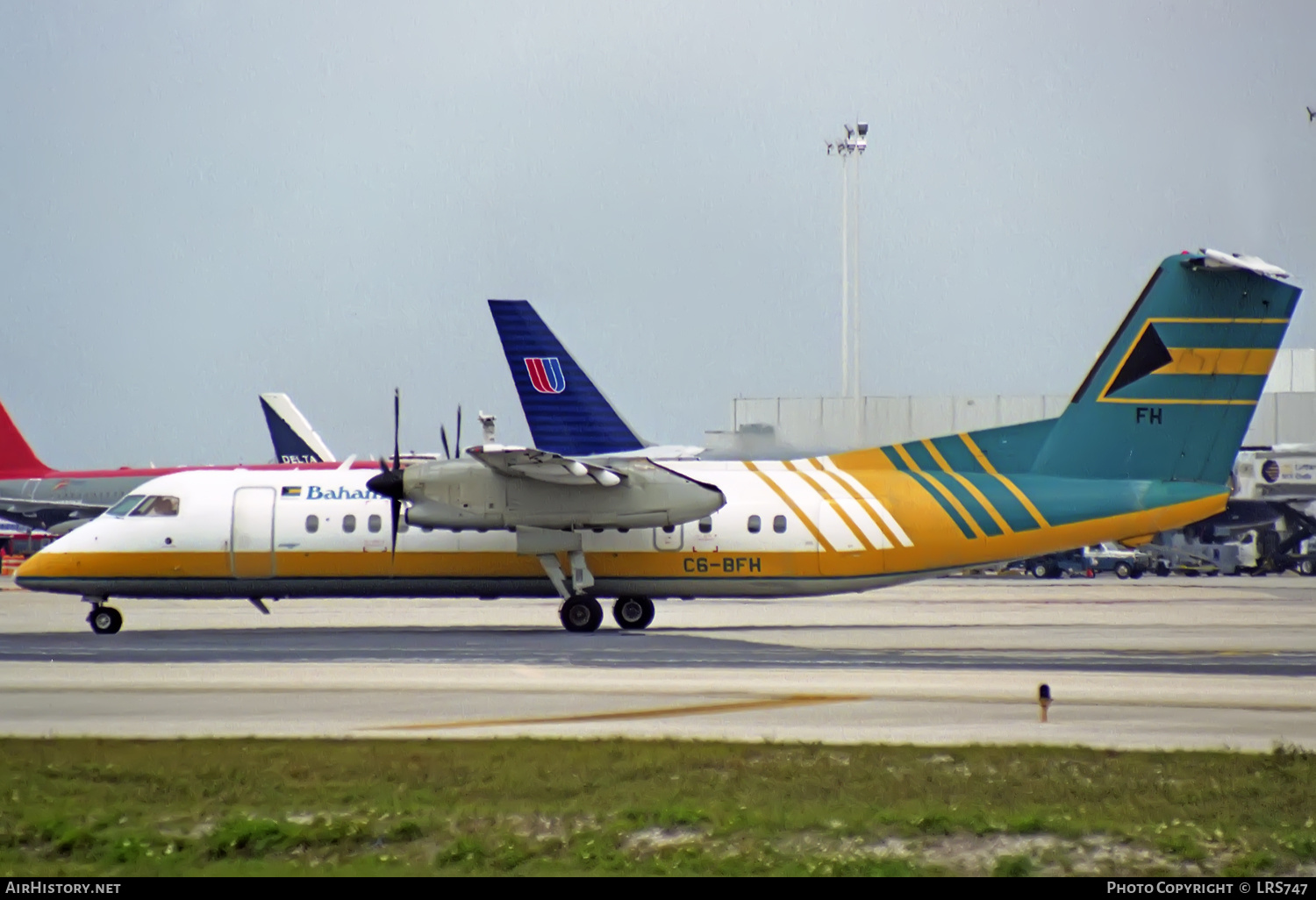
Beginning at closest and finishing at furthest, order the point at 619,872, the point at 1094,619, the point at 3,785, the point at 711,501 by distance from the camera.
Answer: the point at 619,872 < the point at 3,785 < the point at 711,501 < the point at 1094,619

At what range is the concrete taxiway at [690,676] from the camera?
16.0 meters

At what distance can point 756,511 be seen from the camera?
29.3 meters

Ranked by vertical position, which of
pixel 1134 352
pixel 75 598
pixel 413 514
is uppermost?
pixel 1134 352

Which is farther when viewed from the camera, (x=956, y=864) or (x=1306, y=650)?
(x=1306, y=650)

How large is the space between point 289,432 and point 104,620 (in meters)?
41.8

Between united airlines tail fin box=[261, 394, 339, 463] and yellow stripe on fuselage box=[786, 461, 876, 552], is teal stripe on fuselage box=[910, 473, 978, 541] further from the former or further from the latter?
united airlines tail fin box=[261, 394, 339, 463]

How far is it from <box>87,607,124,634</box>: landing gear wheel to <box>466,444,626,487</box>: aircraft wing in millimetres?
8677

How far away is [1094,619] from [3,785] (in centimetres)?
2736

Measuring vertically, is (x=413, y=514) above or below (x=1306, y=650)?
above

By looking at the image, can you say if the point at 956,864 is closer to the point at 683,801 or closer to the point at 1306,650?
the point at 683,801

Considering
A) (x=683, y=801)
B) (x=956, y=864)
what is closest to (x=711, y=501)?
(x=683, y=801)

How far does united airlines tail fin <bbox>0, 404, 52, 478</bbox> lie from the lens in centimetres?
6230

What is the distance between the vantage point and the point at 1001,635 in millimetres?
29109

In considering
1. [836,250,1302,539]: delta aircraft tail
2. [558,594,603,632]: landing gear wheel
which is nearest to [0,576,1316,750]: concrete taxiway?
[558,594,603,632]: landing gear wheel
